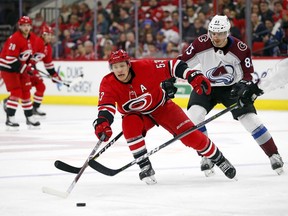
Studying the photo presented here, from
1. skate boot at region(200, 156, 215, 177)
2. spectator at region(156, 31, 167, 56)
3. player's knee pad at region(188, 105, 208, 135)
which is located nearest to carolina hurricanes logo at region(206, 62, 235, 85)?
player's knee pad at region(188, 105, 208, 135)

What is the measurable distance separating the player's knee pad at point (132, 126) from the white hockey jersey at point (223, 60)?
0.72 meters

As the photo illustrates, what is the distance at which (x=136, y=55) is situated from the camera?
13.3 meters

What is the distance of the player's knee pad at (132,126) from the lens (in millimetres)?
5453

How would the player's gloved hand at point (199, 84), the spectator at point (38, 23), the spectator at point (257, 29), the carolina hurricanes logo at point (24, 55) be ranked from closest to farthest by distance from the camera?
the player's gloved hand at point (199, 84)
the carolina hurricanes logo at point (24, 55)
the spectator at point (257, 29)
the spectator at point (38, 23)

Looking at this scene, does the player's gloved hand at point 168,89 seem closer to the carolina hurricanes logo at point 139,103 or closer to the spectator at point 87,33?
the carolina hurricanes logo at point 139,103

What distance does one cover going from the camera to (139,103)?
5.47 meters

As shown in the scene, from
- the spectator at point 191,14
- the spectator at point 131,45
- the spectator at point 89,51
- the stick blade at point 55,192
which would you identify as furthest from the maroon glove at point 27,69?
the stick blade at point 55,192

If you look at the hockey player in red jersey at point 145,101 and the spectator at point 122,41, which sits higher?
the hockey player in red jersey at point 145,101

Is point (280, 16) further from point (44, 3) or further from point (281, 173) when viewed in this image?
point (281, 173)

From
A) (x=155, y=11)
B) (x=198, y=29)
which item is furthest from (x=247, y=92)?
(x=155, y=11)

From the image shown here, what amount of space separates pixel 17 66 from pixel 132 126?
4778 millimetres

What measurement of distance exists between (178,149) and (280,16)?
4.80 m

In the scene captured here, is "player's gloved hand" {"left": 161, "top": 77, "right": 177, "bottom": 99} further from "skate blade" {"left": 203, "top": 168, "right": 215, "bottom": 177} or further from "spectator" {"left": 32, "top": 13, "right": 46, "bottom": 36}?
"spectator" {"left": 32, "top": 13, "right": 46, "bottom": 36}

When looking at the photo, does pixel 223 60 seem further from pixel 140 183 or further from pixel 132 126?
pixel 140 183
